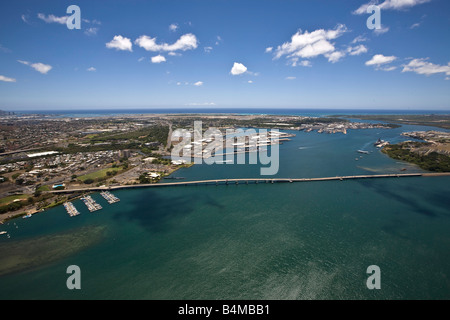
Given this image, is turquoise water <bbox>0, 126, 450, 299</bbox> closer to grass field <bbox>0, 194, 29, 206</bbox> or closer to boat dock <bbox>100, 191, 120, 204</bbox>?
boat dock <bbox>100, 191, 120, 204</bbox>

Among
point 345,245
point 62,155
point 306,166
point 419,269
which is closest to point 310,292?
point 345,245

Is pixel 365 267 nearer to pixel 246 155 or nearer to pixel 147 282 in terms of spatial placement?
pixel 147 282

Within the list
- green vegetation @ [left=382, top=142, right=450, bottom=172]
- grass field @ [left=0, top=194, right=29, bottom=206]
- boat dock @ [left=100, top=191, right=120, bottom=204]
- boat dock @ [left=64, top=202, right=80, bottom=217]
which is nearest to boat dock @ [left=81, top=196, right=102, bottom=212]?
boat dock @ [left=64, top=202, right=80, bottom=217]

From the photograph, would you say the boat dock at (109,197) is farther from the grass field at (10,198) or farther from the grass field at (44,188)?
the grass field at (10,198)

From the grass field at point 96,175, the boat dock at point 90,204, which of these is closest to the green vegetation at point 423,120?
the grass field at point 96,175

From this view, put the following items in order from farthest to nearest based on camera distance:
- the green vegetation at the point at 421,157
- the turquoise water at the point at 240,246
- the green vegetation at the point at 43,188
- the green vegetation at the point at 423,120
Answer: the green vegetation at the point at 423,120 < the green vegetation at the point at 421,157 < the green vegetation at the point at 43,188 < the turquoise water at the point at 240,246

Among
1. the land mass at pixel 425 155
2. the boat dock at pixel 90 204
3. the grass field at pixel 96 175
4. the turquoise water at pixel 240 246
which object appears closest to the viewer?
the turquoise water at pixel 240 246
